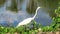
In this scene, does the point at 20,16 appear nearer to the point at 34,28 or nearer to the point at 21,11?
the point at 21,11

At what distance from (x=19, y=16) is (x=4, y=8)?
244 millimetres

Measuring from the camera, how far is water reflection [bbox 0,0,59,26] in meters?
3.72

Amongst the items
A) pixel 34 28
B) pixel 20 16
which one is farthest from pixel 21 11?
pixel 34 28

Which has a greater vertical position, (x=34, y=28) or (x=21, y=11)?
(x=21, y=11)

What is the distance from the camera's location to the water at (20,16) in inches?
146

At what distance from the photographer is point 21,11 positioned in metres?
3.75

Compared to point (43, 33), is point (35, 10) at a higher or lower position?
higher

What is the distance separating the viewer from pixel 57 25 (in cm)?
375

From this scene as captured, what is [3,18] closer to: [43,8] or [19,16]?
[19,16]

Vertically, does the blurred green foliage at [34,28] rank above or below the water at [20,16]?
below

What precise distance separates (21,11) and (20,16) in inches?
2.9

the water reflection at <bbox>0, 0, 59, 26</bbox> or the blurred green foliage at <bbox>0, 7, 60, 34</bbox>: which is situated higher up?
the water reflection at <bbox>0, 0, 59, 26</bbox>

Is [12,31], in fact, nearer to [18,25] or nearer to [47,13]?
[18,25]

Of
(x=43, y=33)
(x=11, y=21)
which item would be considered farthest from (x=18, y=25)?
(x=43, y=33)
